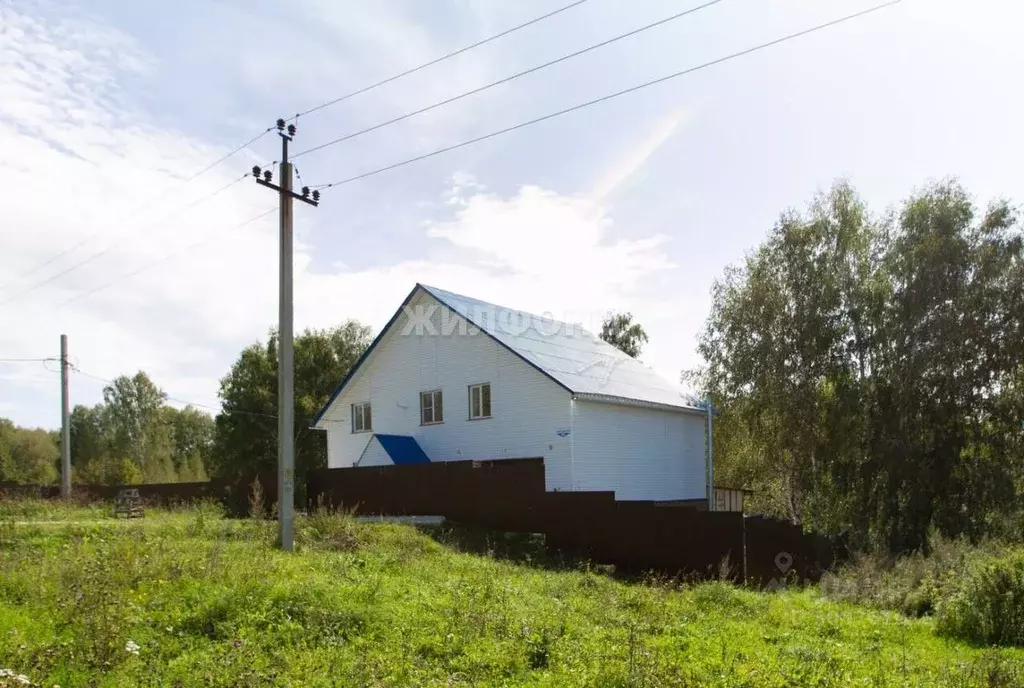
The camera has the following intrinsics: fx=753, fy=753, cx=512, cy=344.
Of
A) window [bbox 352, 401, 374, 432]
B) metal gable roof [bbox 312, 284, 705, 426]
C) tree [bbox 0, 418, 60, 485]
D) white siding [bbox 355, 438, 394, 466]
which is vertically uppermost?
metal gable roof [bbox 312, 284, 705, 426]

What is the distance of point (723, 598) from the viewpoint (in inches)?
434

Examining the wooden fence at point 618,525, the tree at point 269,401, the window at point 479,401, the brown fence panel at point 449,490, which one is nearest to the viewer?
the wooden fence at point 618,525

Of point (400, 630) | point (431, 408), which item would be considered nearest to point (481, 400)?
point (431, 408)

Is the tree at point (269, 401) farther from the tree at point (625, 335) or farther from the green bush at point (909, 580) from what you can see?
the green bush at point (909, 580)

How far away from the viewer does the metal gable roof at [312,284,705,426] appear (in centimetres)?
2159

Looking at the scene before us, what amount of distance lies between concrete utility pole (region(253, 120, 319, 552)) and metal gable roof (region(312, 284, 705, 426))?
337 inches

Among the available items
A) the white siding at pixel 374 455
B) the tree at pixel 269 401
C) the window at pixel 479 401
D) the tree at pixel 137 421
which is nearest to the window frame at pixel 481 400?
the window at pixel 479 401

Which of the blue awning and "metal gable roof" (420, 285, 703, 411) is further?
the blue awning

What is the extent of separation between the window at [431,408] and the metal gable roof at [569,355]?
2.98m

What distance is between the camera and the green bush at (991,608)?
367 inches

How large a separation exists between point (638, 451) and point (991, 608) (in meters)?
13.7

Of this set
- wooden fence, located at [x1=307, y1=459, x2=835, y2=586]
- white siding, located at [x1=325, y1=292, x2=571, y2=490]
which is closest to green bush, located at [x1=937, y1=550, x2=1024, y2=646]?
wooden fence, located at [x1=307, y1=459, x2=835, y2=586]

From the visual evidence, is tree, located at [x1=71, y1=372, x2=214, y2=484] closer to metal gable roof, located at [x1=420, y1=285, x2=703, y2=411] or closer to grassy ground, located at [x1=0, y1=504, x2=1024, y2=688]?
metal gable roof, located at [x1=420, y1=285, x2=703, y2=411]

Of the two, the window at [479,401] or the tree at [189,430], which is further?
the tree at [189,430]
